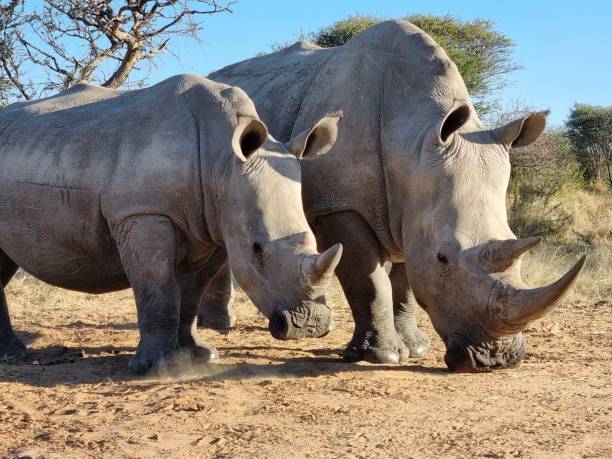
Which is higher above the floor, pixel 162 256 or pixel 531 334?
pixel 162 256

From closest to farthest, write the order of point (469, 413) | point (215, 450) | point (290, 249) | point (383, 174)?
point (215, 450)
point (469, 413)
point (290, 249)
point (383, 174)

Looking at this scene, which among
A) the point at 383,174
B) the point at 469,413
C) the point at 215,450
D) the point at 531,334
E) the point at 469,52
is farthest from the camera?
the point at 469,52

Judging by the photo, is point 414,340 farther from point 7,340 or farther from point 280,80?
point 7,340

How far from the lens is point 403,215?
706 cm

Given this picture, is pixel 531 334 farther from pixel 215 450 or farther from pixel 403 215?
pixel 215 450

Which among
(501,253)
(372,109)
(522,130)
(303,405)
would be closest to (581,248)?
(522,130)

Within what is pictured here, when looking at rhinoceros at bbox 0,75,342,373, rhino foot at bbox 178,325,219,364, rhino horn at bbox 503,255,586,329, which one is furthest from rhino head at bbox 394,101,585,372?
rhino foot at bbox 178,325,219,364

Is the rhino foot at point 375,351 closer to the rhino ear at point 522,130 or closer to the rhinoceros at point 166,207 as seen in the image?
the rhinoceros at point 166,207

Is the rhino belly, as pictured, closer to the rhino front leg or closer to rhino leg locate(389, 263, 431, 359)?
the rhino front leg

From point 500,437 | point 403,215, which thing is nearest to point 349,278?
point 403,215

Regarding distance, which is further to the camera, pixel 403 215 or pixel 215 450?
pixel 403 215

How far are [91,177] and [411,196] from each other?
249cm

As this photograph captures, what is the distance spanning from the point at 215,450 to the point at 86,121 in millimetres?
3595

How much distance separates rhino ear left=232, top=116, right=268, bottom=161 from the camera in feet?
21.5
